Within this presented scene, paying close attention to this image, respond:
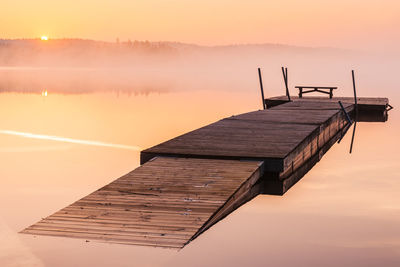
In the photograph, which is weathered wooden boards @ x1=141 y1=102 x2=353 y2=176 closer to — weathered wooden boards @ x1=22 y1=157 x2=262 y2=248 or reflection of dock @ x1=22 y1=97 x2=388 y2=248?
reflection of dock @ x1=22 y1=97 x2=388 y2=248

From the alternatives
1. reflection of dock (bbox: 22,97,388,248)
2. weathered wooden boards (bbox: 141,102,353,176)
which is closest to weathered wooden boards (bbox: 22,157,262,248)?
reflection of dock (bbox: 22,97,388,248)

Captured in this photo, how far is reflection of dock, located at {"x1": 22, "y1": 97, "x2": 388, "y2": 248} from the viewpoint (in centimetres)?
1020

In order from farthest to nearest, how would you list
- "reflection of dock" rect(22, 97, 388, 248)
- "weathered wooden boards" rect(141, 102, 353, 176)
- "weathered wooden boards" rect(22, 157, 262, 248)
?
"weathered wooden boards" rect(141, 102, 353, 176) < "reflection of dock" rect(22, 97, 388, 248) < "weathered wooden boards" rect(22, 157, 262, 248)

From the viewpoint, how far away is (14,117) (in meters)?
33.1

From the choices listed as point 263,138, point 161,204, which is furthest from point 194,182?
point 263,138

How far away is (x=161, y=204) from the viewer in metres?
11.3

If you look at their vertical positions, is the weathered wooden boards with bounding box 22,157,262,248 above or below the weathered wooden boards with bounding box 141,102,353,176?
below

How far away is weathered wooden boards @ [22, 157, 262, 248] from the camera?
32.8ft

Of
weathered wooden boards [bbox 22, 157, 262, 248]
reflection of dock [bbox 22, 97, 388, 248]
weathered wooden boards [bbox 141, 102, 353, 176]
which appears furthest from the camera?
weathered wooden boards [bbox 141, 102, 353, 176]

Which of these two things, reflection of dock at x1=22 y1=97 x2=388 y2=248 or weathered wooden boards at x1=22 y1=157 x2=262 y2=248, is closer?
weathered wooden boards at x1=22 y1=157 x2=262 y2=248

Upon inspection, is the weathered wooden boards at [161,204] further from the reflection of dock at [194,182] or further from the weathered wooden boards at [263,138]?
the weathered wooden boards at [263,138]

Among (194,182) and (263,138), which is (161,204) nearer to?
(194,182)

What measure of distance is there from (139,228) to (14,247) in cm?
178

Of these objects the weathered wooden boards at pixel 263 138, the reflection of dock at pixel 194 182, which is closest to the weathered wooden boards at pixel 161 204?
the reflection of dock at pixel 194 182
